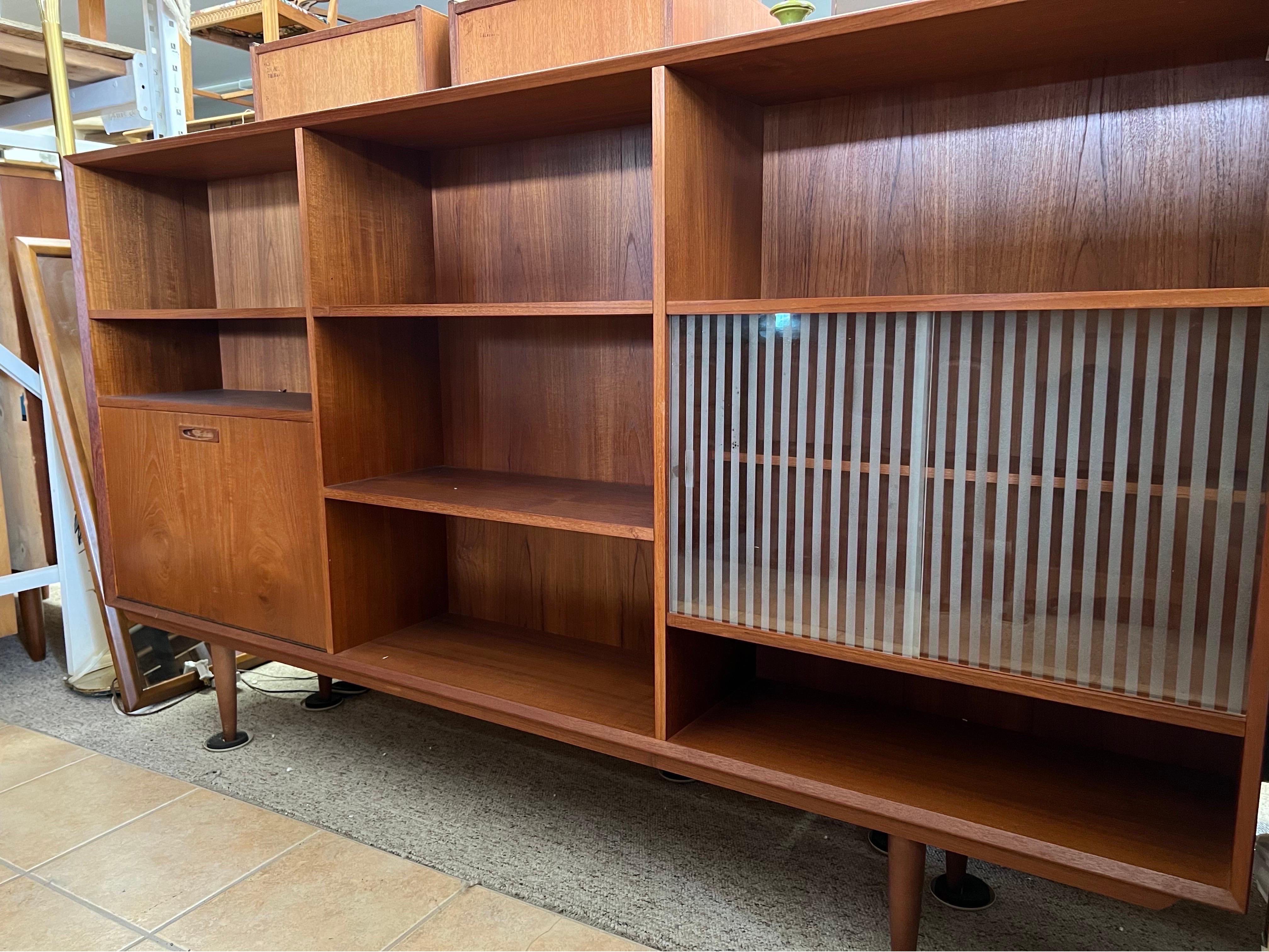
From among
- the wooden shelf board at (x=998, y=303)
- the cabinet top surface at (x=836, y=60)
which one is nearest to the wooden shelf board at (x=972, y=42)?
the cabinet top surface at (x=836, y=60)

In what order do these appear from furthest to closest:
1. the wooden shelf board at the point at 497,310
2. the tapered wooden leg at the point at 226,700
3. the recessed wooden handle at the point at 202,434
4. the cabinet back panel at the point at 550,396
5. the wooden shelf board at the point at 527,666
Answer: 1. the tapered wooden leg at the point at 226,700
2. the recessed wooden handle at the point at 202,434
3. the cabinet back panel at the point at 550,396
4. the wooden shelf board at the point at 527,666
5. the wooden shelf board at the point at 497,310

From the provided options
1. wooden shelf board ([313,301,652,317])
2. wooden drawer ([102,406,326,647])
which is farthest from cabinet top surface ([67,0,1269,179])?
wooden drawer ([102,406,326,647])

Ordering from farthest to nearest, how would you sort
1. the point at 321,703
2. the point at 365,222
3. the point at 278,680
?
the point at 278,680 → the point at 321,703 → the point at 365,222

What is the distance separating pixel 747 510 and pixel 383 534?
101 cm

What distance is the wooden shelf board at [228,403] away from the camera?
6.59 feet

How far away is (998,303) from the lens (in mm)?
1215

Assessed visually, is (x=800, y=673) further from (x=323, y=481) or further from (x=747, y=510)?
(x=323, y=481)

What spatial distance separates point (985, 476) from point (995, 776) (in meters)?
0.52

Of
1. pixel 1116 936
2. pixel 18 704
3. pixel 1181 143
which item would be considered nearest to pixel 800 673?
pixel 1116 936

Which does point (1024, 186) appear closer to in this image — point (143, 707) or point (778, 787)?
point (778, 787)

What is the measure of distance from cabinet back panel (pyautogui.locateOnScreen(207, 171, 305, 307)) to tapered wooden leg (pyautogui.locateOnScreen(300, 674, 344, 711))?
108 cm

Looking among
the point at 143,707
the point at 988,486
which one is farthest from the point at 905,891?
the point at 143,707

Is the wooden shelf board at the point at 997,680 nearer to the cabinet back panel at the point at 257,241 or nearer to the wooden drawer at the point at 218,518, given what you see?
the wooden drawer at the point at 218,518

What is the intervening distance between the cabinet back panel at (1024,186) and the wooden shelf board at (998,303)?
→ 0.22 metres
